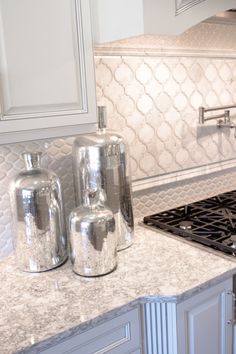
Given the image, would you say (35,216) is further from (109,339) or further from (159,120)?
(159,120)

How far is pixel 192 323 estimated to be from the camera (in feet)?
3.46

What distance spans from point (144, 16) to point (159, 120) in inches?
26.1

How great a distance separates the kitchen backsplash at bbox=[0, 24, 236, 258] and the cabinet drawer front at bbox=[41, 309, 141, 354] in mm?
539

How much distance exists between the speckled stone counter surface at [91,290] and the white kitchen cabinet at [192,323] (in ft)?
0.16

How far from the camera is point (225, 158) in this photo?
77.5 inches

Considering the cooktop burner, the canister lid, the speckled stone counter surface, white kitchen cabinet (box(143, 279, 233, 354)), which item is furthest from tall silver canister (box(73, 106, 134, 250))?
white kitchen cabinet (box(143, 279, 233, 354))

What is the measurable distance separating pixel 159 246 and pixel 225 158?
0.88 metres

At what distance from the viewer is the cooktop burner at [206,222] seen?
4.23 feet

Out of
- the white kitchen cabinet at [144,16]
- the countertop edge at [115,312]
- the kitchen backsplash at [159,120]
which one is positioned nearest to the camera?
the countertop edge at [115,312]

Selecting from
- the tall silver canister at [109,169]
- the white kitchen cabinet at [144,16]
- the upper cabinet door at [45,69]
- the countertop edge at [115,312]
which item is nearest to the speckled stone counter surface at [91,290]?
the countertop edge at [115,312]

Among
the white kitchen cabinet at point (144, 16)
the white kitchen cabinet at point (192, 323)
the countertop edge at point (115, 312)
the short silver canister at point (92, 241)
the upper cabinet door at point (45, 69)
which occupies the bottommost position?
the white kitchen cabinet at point (192, 323)

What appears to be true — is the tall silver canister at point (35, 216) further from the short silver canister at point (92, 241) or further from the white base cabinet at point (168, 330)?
the white base cabinet at point (168, 330)

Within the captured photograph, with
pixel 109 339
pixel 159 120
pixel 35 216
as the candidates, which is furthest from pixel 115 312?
pixel 159 120

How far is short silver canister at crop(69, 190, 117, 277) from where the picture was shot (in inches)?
43.1
